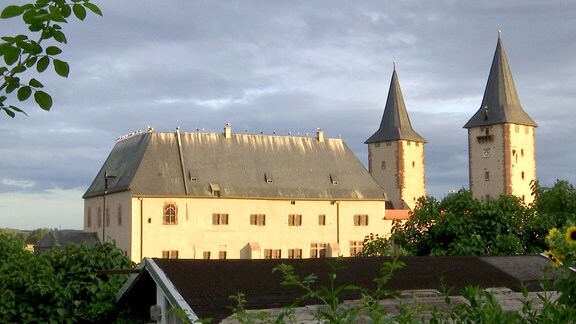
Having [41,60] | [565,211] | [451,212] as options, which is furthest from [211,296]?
[565,211]

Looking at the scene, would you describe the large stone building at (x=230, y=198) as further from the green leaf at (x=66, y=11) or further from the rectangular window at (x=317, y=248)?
the green leaf at (x=66, y=11)

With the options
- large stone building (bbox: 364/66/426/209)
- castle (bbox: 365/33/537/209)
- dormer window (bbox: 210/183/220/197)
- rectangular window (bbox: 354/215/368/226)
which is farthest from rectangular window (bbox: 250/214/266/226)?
large stone building (bbox: 364/66/426/209)

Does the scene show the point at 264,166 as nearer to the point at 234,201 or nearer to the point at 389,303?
the point at 234,201

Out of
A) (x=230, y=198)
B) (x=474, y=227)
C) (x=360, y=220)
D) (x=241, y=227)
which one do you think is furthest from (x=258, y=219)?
(x=474, y=227)

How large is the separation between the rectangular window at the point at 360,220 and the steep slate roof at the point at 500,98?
26.0 metres

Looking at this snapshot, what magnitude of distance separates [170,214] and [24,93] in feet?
184

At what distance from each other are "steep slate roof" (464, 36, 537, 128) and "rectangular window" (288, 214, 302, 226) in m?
30.2

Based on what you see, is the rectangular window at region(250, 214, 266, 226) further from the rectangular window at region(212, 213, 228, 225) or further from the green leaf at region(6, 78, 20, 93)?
the green leaf at region(6, 78, 20, 93)

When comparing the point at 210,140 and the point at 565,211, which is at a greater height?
the point at 210,140

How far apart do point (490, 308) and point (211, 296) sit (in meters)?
4.62

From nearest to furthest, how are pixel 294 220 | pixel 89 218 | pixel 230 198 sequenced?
pixel 230 198, pixel 294 220, pixel 89 218

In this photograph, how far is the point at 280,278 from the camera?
315 inches

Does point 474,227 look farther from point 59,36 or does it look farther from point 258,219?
point 258,219

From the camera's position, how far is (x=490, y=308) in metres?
2.87
